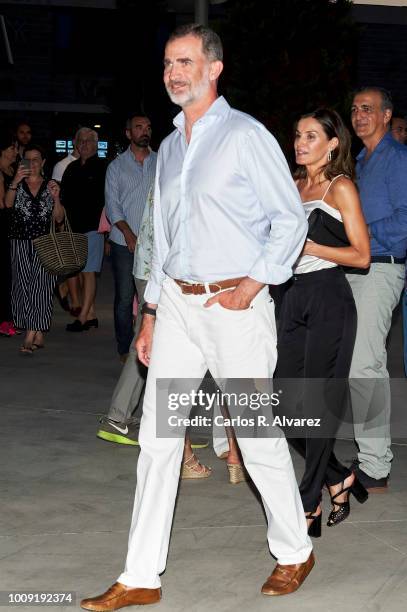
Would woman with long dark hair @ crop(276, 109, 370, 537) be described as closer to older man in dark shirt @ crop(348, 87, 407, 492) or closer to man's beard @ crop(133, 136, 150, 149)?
older man in dark shirt @ crop(348, 87, 407, 492)

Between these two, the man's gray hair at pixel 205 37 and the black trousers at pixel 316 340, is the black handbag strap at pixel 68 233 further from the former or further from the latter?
the man's gray hair at pixel 205 37

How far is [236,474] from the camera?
620 cm

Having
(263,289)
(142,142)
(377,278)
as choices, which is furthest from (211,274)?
(142,142)

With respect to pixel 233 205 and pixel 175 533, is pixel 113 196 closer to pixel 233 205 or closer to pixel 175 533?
pixel 175 533

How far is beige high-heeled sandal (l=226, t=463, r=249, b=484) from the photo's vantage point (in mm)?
6188

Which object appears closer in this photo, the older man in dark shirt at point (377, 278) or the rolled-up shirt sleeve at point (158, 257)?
the rolled-up shirt sleeve at point (158, 257)

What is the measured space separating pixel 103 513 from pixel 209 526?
536mm

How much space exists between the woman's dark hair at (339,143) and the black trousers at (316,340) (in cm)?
46

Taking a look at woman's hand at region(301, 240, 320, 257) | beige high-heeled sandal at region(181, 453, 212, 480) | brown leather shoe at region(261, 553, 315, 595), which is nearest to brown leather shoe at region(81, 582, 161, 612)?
brown leather shoe at region(261, 553, 315, 595)

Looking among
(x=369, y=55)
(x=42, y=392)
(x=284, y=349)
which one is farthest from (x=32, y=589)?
(x=369, y=55)

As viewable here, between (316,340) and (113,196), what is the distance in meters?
4.96

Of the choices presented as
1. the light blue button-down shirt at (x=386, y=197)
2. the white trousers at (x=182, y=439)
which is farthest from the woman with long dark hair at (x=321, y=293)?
the white trousers at (x=182, y=439)

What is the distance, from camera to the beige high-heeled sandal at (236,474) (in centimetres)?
619

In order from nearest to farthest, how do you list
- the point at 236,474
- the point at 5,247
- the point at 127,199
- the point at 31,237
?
the point at 236,474
the point at 127,199
the point at 31,237
the point at 5,247
